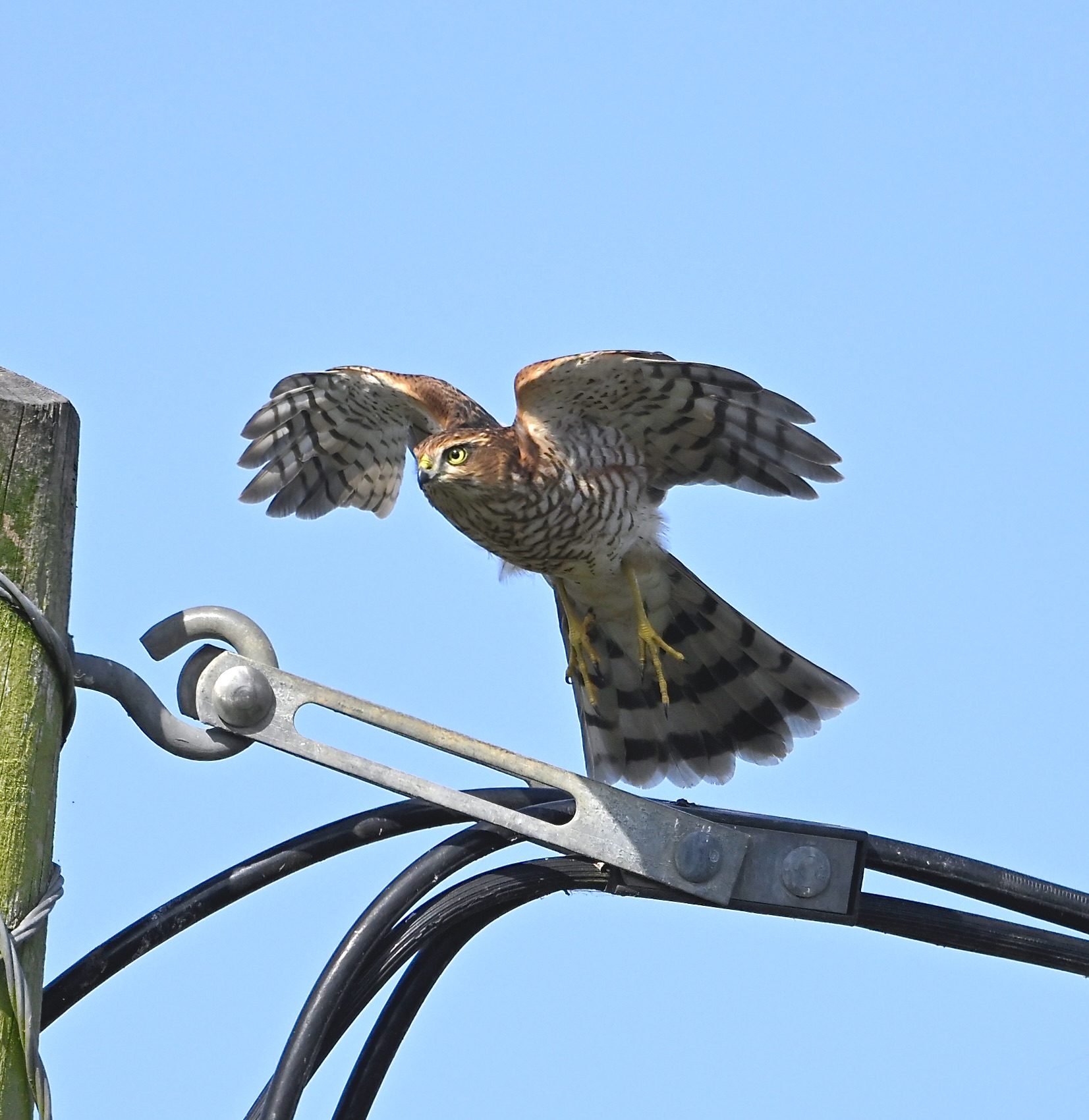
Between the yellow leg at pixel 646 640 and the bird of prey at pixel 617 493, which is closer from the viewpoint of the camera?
the bird of prey at pixel 617 493

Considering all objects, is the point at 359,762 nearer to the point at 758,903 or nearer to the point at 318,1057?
the point at 318,1057

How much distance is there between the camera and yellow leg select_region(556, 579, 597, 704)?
6266mm

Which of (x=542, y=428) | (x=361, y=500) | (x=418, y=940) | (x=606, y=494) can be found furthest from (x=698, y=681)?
(x=418, y=940)

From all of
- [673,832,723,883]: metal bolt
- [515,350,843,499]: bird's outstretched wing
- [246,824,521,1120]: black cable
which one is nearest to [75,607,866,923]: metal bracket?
[673,832,723,883]: metal bolt

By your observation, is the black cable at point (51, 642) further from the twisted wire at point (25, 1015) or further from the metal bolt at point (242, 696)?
the twisted wire at point (25, 1015)

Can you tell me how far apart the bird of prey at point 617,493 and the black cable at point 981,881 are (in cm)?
254

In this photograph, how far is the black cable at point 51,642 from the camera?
2621mm

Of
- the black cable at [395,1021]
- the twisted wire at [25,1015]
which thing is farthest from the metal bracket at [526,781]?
the twisted wire at [25,1015]

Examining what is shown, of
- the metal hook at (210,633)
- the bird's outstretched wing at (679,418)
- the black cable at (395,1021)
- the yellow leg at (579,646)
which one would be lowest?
the black cable at (395,1021)

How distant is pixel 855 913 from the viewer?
3211mm

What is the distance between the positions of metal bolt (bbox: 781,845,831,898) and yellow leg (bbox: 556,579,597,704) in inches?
115

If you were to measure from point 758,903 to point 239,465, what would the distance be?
3655 mm

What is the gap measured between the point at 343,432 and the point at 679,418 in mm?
1511

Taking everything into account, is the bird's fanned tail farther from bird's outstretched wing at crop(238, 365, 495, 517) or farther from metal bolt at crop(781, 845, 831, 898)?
metal bolt at crop(781, 845, 831, 898)
